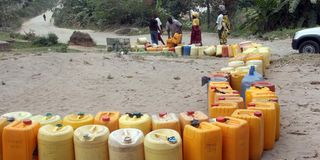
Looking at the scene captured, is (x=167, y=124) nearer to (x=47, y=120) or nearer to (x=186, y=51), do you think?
(x=47, y=120)

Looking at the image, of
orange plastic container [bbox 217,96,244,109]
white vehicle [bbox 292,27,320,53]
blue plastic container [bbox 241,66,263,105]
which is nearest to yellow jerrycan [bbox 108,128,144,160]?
orange plastic container [bbox 217,96,244,109]

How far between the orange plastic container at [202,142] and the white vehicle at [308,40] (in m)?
9.62

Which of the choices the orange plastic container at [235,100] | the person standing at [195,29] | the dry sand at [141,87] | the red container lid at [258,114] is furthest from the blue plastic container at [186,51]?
the red container lid at [258,114]

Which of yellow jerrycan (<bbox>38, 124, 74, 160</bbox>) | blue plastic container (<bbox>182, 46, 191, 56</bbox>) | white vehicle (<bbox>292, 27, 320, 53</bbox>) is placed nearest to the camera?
yellow jerrycan (<bbox>38, 124, 74, 160</bbox>)

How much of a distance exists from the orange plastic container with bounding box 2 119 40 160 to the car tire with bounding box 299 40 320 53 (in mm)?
10526

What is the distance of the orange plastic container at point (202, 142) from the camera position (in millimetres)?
4562

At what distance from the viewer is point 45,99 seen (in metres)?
8.95

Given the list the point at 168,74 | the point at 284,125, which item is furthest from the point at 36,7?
the point at 284,125

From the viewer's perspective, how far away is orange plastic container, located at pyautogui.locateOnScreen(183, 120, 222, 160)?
4562mm

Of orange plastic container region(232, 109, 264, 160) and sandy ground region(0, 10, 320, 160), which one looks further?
sandy ground region(0, 10, 320, 160)

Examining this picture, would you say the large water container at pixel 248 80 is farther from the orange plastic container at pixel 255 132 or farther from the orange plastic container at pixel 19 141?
the orange plastic container at pixel 19 141

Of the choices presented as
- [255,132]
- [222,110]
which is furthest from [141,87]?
[255,132]

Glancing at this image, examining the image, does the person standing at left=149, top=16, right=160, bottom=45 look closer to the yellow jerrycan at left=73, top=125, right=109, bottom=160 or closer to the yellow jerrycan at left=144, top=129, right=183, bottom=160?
the yellow jerrycan at left=73, top=125, right=109, bottom=160

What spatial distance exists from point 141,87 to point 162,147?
539 cm
